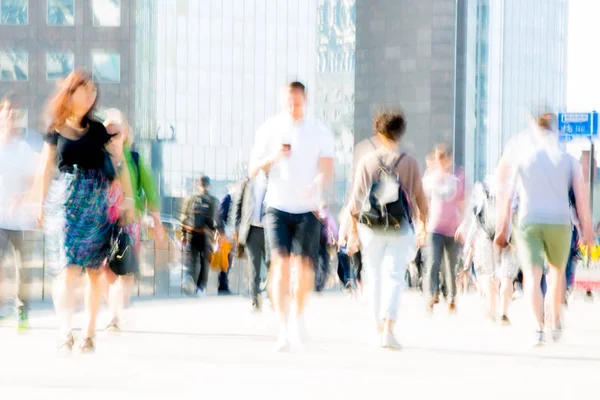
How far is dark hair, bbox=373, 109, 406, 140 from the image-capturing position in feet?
28.2

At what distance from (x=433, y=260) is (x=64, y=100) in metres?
5.47

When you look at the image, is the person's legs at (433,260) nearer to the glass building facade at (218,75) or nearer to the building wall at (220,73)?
the glass building facade at (218,75)

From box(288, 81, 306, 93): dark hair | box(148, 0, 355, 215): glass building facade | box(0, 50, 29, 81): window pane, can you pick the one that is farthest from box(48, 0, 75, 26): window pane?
box(288, 81, 306, 93): dark hair

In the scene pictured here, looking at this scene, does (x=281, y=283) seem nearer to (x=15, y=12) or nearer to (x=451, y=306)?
(x=451, y=306)

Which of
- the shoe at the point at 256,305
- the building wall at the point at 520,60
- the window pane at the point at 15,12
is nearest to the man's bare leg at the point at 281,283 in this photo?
the shoe at the point at 256,305

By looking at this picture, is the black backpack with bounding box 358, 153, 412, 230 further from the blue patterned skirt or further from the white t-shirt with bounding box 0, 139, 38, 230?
the white t-shirt with bounding box 0, 139, 38, 230

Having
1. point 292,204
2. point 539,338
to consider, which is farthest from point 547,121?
point 292,204

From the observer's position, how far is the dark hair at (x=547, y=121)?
8.83 meters

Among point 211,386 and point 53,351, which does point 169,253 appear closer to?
point 53,351

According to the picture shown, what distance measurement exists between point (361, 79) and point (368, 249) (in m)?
83.2

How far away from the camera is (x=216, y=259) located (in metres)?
17.5

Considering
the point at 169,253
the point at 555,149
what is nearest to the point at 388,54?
the point at 169,253

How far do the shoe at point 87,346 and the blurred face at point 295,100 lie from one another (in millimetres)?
2146

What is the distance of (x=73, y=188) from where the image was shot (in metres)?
7.66
